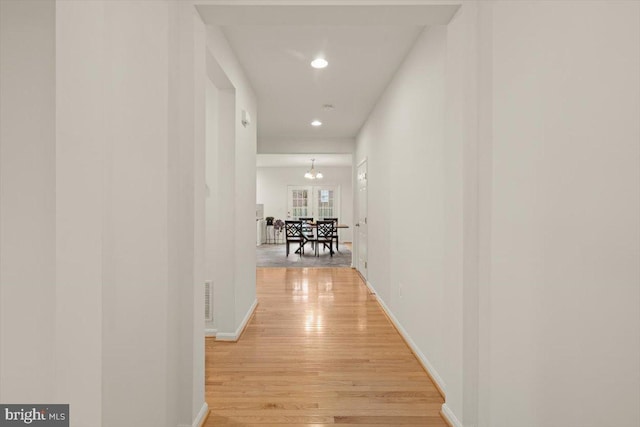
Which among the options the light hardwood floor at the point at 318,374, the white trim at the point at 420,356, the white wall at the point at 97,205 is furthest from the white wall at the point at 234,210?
the white trim at the point at 420,356

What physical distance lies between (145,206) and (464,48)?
171 centimetres

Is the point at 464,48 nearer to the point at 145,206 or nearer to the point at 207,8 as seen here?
the point at 207,8

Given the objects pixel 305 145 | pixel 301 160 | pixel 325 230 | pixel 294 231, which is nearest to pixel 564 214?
pixel 305 145

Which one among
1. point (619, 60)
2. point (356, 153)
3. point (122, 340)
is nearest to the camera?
point (619, 60)

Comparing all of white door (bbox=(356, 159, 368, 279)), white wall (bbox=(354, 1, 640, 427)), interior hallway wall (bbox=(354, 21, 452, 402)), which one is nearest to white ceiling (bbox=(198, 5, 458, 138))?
interior hallway wall (bbox=(354, 21, 452, 402))

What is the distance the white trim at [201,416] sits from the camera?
1.75m

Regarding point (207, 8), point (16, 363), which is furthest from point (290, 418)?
point (207, 8)

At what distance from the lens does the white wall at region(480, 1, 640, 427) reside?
37.2 inches

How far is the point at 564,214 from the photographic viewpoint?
1.15 meters

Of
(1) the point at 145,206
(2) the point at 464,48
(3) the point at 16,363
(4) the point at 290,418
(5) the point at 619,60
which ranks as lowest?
(4) the point at 290,418

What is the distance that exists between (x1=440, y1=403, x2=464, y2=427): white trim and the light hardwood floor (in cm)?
3

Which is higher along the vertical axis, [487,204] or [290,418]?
[487,204]

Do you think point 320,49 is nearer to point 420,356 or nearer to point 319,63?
point 319,63

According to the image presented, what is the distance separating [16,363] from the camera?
1.24 metres
